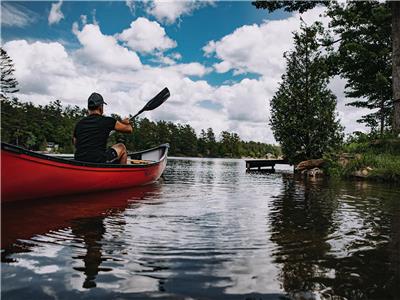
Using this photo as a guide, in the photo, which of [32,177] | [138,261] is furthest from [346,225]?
[32,177]

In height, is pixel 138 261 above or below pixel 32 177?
below

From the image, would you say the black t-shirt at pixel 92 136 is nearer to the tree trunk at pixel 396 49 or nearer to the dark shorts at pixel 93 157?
the dark shorts at pixel 93 157

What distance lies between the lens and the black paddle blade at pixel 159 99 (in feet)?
41.9

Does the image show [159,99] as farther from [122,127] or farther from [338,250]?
[338,250]

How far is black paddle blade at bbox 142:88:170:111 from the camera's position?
41.9 feet

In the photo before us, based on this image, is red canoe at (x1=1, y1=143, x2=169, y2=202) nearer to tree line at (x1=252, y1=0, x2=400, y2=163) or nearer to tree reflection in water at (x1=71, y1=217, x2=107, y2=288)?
tree reflection in water at (x1=71, y1=217, x2=107, y2=288)

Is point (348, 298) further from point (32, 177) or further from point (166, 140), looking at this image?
point (166, 140)

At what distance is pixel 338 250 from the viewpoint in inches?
151

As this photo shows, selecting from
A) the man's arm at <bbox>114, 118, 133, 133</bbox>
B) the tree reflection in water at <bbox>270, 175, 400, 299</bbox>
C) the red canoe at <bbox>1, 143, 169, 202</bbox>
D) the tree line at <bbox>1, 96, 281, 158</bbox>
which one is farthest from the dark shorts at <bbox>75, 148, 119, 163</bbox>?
the tree line at <bbox>1, 96, 281, 158</bbox>

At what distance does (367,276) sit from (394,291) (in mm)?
339

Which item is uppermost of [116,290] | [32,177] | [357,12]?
[357,12]

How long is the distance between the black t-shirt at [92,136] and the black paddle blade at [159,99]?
452cm

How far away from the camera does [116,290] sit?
2609 mm

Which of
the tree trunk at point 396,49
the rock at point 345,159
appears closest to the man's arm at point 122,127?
the tree trunk at point 396,49
